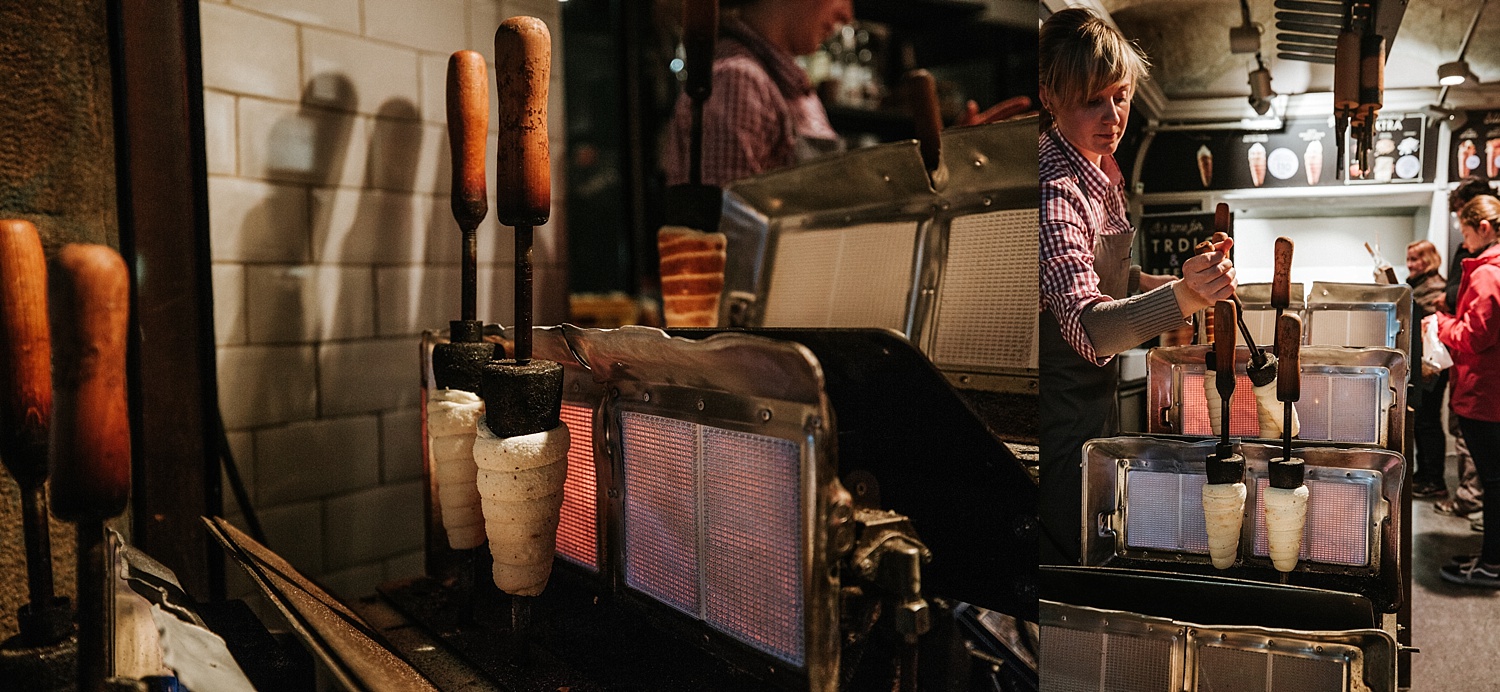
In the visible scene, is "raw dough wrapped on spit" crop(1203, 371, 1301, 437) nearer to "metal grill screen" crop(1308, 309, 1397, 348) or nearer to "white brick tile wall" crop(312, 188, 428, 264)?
"metal grill screen" crop(1308, 309, 1397, 348)

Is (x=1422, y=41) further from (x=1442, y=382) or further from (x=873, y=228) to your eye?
(x=873, y=228)

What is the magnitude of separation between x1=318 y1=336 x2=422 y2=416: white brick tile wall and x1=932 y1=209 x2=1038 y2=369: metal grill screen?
70 centimetres

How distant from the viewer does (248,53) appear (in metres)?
1.03

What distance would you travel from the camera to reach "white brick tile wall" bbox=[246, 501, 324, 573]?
42.3 inches

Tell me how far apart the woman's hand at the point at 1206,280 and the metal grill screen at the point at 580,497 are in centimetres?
53

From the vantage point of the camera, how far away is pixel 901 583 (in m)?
0.53

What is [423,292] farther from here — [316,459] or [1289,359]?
[1289,359]

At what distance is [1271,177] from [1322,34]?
0.13 meters

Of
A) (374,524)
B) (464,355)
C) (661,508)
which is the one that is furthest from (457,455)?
(374,524)

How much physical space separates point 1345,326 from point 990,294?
31 cm

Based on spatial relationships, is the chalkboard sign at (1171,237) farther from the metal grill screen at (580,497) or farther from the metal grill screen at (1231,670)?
the metal grill screen at (580,497)

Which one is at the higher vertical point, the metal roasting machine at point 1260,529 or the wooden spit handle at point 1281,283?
the wooden spit handle at point 1281,283

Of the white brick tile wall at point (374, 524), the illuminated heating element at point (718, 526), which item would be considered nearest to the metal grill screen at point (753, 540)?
the illuminated heating element at point (718, 526)

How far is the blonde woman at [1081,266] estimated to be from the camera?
0.72 metres
